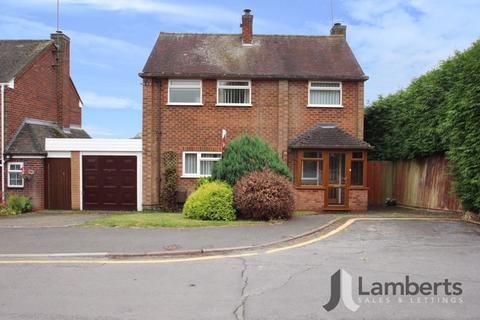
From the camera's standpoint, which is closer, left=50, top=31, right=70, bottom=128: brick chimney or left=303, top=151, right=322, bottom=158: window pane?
left=303, top=151, right=322, bottom=158: window pane

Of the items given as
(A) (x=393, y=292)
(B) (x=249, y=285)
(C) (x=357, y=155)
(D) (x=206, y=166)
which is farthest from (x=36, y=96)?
(A) (x=393, y=292)

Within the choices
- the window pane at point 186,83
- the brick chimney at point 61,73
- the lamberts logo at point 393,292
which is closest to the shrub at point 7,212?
the brick chimney at point 61,73

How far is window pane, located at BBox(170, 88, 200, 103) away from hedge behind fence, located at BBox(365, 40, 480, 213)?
8433 mm

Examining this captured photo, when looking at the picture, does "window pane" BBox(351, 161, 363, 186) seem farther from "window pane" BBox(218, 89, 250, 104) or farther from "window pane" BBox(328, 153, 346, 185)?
"window pane" BBox(218, 89, 250, 104)

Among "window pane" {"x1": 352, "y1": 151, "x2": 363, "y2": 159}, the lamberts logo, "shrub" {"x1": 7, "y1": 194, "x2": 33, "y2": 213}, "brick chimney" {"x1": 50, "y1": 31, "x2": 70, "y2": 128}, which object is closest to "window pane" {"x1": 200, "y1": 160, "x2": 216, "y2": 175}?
"window pane" {"x1": 352, "y1": 151, "x2": 363, "y2": 159}

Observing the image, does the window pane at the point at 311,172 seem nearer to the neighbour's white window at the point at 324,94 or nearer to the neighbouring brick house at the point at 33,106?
the neighbour's white window at the point at 324,94

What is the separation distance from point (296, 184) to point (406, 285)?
11798 mm

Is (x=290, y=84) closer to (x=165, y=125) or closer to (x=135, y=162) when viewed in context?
(x=165, y=125)

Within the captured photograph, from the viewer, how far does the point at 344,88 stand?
64.3 ft

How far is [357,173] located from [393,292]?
12.6 metres

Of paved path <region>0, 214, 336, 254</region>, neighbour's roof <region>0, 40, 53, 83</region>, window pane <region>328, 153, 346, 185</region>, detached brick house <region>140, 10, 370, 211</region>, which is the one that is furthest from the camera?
neighbour's roof <region>0, 40, 53, 83</region>

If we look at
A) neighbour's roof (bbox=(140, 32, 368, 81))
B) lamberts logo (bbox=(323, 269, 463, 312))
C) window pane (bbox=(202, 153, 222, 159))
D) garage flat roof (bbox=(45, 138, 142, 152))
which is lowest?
lamberts logo (bbox=(323, 269, 463, 312))

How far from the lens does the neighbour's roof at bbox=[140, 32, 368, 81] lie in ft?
63.4

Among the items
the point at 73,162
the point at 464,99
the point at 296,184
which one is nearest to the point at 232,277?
the point at 464,99
